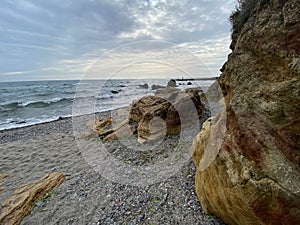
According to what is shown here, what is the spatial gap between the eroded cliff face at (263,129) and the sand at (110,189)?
3.61ft

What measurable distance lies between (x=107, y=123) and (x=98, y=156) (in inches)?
140

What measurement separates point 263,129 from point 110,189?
3397 millimetres

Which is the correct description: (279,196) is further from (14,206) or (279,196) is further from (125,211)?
(14,206)

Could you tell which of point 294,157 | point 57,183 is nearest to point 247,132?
point 294,157

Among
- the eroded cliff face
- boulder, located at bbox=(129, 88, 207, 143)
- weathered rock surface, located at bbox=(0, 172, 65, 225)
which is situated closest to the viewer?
the eroded cliff face

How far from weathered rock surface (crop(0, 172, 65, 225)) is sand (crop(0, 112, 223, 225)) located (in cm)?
17

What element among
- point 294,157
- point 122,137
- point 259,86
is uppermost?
point 259,86

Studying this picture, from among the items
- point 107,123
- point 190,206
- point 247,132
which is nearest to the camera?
point 247,132

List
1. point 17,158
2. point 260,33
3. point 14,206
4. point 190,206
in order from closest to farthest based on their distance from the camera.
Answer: point 260,33 → point 190,206 → point 14,206 → point 17,158

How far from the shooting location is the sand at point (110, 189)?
3.58 meters

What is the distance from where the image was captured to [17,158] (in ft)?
23.8

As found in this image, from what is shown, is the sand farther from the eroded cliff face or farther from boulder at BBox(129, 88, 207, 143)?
the eroded cliff face

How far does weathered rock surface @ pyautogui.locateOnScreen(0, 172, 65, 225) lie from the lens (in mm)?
3992

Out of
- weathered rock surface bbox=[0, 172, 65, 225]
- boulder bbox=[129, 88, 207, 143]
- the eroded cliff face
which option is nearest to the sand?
weathered rock surface bbox=[0, 172, 65, 225]
